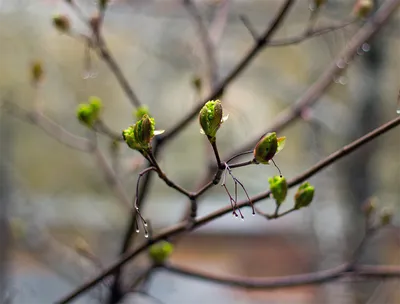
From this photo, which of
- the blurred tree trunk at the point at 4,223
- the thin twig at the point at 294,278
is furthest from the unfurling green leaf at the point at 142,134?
the blurred tree trunk at the point at 4,223

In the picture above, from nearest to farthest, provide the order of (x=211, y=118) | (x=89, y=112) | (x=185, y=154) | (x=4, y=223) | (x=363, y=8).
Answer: (x=211, y=118) < (x=89, y=112) < (x=363, y=8) < (x=4, y=223) < (x=185, y=154)

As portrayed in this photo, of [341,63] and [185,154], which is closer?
[341,63]

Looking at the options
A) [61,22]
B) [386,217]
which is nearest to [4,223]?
[61,22]

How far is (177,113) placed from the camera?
1812 mm

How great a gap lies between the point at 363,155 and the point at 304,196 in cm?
98

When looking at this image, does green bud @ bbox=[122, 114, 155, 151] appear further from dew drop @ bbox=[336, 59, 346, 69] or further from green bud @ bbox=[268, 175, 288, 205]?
dew drop @ bbox=[336, 59, 346, 69]

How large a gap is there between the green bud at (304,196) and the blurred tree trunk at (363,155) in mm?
886

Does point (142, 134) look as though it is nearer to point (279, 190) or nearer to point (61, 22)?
point (279, 190)

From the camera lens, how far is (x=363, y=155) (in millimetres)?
1313

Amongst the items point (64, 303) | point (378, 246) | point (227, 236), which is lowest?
point (64, 303)

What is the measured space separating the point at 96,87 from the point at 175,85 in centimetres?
27

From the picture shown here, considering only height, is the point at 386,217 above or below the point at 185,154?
below

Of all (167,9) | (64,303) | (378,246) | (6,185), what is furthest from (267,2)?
(64,303)

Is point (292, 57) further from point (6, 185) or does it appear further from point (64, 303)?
point (64, 303)
